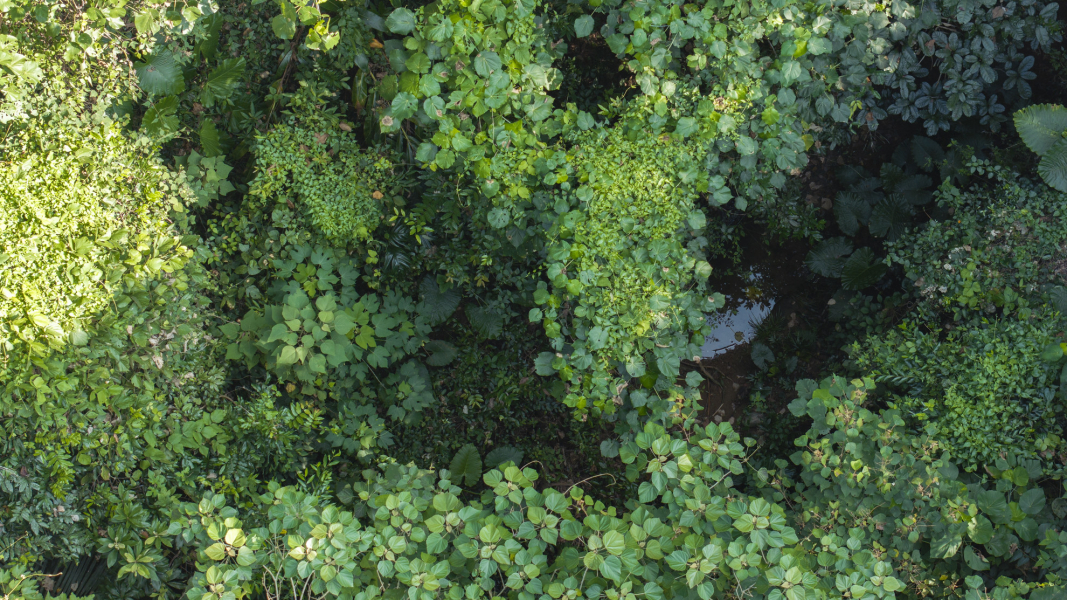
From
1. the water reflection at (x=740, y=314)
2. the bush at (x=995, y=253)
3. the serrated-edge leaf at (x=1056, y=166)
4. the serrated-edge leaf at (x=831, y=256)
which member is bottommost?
the water reflection at (x=740, y=314)

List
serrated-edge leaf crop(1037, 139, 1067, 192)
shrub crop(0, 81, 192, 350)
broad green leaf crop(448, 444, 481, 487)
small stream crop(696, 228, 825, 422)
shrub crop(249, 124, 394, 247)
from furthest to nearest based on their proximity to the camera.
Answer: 1. small stream crop(696, 228, 825, 422)
2. broad green leaf crop(448, 444, 481, 487)
3. shrub crop(249, 124, 394, 247)
4. serrated-edge leaf crop(1037, 139, 1067, 192)
5. shrub crop(0, 81, 192, 350)

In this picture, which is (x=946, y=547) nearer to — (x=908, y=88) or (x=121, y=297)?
(x=908, y=88)

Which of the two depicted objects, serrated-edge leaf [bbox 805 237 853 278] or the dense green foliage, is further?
serrated-edge leaf [bbox 805 237 853 278]

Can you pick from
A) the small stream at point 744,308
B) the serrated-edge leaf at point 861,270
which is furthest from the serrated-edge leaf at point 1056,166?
the small stream at point 744,308

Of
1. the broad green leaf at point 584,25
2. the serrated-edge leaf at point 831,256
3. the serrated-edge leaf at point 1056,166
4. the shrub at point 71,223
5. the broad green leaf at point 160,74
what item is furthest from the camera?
the serrated-edge leaf at point 831,256

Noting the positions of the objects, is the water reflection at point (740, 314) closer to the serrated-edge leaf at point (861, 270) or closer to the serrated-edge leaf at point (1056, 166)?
the serrated-edge leaf at point (861, 270)

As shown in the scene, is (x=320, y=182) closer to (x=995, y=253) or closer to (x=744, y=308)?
(x=744, y=308)

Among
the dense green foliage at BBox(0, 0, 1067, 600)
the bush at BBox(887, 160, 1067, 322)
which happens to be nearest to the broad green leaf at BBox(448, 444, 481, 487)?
the dense green foliage at BBox(0, 0, 1067, 600)

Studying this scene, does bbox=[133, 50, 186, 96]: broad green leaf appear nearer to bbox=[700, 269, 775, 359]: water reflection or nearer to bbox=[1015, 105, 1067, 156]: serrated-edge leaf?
bbox=[700, 269, 775, 359]: water reflection
